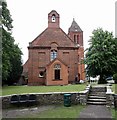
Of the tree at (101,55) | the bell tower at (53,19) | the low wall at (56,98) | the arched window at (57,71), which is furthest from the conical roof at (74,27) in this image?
the low wall at (56,98)

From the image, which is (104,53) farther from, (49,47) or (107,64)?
(49,47)

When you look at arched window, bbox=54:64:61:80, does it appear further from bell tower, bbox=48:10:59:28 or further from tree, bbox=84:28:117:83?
bell tower, bbox=48:10:59:28

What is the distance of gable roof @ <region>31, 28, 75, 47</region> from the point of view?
49.8m

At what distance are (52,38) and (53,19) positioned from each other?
13.3ft

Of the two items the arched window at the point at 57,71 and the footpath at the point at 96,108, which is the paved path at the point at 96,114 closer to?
the footpath at the point at 96,108

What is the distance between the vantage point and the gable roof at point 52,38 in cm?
4984

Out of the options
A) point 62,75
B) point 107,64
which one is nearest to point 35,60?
point 62,75

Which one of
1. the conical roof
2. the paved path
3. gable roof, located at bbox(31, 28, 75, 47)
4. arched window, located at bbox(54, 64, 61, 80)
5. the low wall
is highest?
the conical roof

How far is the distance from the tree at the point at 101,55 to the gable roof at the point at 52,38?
30.6 ft

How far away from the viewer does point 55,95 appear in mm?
18172

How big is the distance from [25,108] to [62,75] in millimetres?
28358

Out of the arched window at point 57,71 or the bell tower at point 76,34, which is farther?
the bell tower at point 76,34

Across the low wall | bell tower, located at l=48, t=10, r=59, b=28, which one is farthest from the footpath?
bell tower, located at l=48, t=10, r=59, b=28

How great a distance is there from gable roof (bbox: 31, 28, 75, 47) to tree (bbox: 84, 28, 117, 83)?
30.6ft
